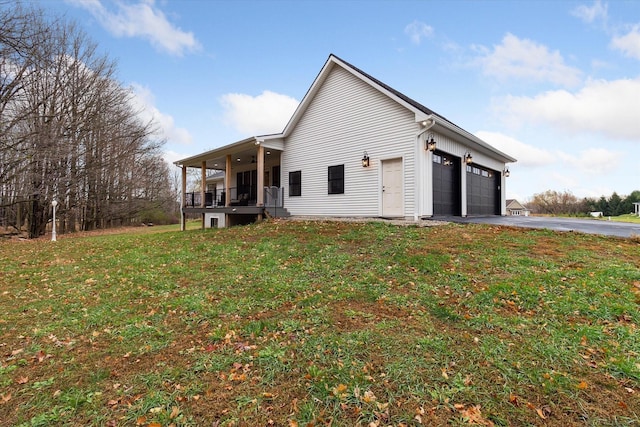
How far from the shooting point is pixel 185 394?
2.42 m

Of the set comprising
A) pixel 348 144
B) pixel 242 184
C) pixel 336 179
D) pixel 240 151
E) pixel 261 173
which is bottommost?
pixel 336 179

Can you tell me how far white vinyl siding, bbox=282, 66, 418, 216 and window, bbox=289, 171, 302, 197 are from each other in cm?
23

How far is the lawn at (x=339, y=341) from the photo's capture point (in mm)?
2225

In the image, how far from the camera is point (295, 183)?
1331 centimetres

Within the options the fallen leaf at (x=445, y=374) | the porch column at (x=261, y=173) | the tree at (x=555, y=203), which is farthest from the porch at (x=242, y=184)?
the tree at (x=555, y=203)

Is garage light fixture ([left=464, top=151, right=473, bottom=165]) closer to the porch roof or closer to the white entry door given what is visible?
the white entry door

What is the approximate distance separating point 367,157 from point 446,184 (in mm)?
3344

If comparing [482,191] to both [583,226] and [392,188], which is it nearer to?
[583,226]

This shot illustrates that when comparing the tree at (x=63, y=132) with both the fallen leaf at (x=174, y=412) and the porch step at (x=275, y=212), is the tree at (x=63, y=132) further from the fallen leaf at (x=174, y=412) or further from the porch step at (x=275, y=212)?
the fallen leaf at (x=174, y=412)

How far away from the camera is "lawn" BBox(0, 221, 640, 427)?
222 cm

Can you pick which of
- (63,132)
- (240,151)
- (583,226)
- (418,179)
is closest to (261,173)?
(240,151)

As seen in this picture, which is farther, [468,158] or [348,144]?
[468,158]

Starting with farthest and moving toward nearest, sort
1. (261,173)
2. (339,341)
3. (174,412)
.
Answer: (261,173), (339,341), (174,412)

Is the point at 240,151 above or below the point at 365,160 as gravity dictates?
above
